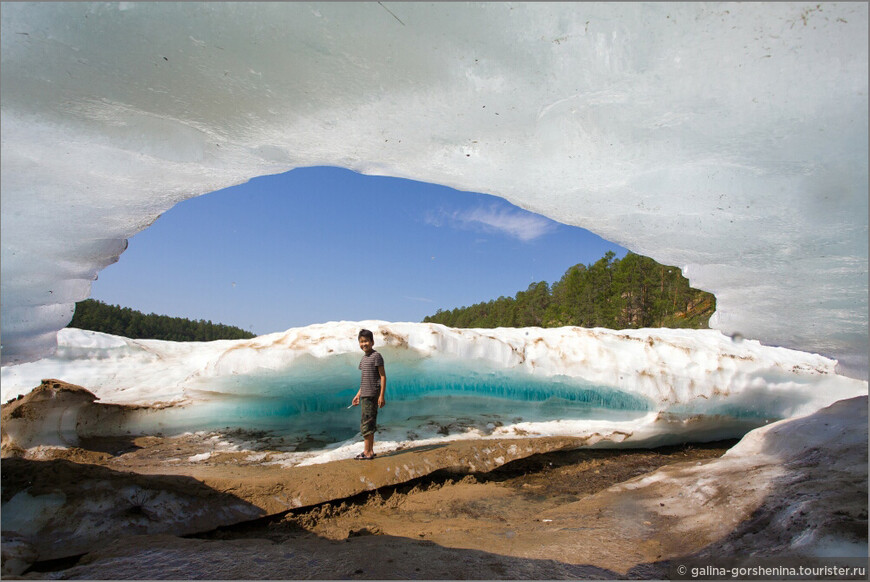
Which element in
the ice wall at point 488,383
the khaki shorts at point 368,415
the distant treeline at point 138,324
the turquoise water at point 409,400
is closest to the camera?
the khaki shorts at point 368,415

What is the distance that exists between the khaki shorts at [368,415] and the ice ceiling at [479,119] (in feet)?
9.31

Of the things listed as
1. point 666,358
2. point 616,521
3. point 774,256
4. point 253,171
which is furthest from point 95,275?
point 666,358

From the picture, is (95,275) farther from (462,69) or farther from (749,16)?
(749,16)

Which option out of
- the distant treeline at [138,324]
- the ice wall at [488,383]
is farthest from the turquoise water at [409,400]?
the distant treeline at [138,324]

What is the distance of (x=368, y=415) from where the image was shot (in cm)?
499

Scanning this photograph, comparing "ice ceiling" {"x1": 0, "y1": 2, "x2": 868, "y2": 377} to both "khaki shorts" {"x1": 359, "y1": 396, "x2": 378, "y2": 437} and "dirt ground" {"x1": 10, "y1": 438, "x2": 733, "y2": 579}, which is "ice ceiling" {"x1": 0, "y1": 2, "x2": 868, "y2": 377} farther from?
"khaki shorts" {"x1": 359, "y1": 396, "x2": 378, "y2": 437}

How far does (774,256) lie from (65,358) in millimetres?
10787

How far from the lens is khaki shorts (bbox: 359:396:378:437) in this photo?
16.2ft

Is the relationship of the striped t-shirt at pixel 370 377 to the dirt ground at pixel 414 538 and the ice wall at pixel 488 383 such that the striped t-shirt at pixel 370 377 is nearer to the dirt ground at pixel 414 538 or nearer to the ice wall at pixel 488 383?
the dirt ground at pixel 414 538

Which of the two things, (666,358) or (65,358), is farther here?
(65,358)

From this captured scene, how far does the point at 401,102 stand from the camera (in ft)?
7.88

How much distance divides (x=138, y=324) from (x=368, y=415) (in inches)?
1848

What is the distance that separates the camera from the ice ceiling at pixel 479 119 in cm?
184

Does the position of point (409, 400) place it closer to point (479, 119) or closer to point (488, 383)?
point (488, 383)
